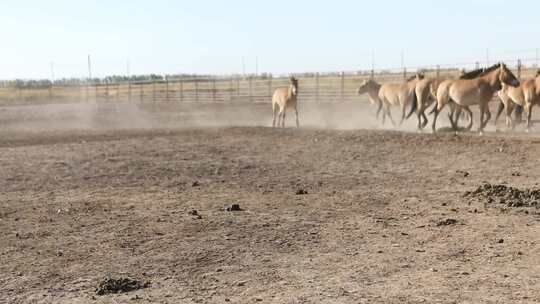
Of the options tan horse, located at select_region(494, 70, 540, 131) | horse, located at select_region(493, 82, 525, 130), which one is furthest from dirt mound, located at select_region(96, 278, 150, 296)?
horse, located at select_region(493, 82, 525, 130)

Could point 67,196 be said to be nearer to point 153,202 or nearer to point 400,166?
point 153,202

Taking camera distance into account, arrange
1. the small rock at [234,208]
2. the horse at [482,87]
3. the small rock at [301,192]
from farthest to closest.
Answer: the horse at [482,87], the small rock at [301,192], the small rock at [234,208]

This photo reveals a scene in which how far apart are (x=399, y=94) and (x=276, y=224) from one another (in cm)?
1642

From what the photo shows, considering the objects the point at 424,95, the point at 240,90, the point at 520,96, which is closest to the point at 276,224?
the point at 520,96

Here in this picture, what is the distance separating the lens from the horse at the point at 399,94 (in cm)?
2380

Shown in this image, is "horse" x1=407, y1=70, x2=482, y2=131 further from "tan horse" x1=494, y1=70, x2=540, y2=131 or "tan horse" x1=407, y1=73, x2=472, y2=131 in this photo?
"tan horse" x1=494, y1=70, x2=540, y2=131

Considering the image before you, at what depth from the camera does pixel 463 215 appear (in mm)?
8891

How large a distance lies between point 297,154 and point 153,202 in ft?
19.8

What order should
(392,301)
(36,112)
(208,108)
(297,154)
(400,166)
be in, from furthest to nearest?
1. (36,112)
2. (208,108)
3. (297,154)
4. (400,166)
5. (392,301)

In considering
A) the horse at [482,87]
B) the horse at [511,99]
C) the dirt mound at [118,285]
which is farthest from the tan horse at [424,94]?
the dirt mound at [118,285]

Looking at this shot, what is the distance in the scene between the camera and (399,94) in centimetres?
2419

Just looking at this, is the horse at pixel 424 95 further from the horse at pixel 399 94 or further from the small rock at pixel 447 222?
the small rock at pixel 447 222

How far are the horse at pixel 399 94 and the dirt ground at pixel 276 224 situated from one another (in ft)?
23.2

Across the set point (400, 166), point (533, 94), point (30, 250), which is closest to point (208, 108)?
point (533, 94)
